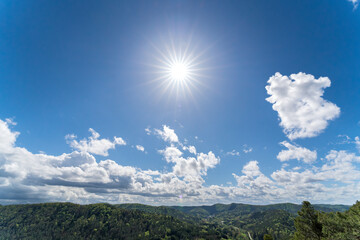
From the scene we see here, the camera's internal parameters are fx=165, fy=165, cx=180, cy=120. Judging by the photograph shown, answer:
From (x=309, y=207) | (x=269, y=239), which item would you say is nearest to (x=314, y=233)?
(x=309, y=207)

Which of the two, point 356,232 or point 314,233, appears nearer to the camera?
point 356,232

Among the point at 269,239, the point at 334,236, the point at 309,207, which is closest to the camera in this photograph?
the point at 334,236

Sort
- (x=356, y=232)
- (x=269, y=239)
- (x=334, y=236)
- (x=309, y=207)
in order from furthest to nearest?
1. (x=269, y=239)
2. (x=309, y=207)
3. (x=334, y=236)
4. (x=356, y=232)

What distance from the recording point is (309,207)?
48781 mm

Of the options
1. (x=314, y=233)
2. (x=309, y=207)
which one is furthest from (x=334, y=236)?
(x=309, y=207)

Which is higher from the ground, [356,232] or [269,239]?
[356,232]

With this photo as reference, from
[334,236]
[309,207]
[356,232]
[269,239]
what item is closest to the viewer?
[356,232]

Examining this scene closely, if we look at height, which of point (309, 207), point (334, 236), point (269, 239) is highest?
point (309, 207)

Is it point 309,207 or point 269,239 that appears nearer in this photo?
point 309,207

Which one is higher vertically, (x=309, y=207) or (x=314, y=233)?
(x=309, y=207)

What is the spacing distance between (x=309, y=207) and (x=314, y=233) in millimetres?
7376

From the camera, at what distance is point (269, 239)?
64.4 m

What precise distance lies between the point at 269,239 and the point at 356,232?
31.2m

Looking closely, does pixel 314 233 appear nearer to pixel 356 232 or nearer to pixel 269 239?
pixel 356 232
